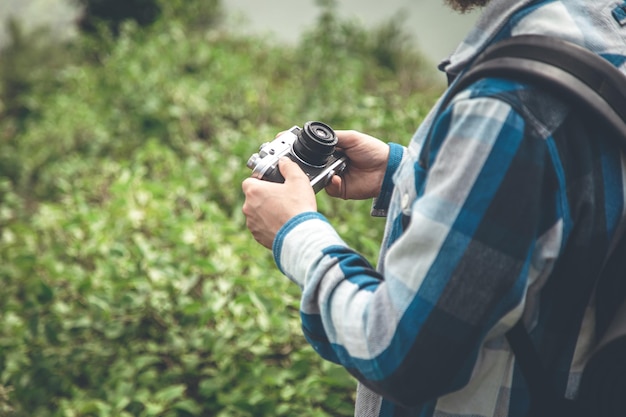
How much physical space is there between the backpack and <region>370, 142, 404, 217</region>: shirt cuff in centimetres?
55

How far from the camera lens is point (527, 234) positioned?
2.90ft

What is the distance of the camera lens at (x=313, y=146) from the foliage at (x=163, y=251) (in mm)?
1038

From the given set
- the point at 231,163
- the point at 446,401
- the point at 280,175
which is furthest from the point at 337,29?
the point at 446,401

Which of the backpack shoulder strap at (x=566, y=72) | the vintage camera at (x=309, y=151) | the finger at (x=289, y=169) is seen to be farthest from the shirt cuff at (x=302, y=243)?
the backpack shoulder strap at (x=566, y=72)

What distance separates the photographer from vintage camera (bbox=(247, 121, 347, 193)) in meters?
1.36

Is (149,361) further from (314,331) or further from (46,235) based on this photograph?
(314,331)

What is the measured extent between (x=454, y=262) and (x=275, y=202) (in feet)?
1.29

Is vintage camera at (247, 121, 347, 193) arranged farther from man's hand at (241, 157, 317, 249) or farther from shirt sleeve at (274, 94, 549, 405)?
shirt sleeve at (274, 94, 549, 405)

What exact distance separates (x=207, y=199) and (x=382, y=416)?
2.67 metres

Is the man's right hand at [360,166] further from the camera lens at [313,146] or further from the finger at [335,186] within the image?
the camera lens at [313,146]

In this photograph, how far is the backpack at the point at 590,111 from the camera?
2.93 feet

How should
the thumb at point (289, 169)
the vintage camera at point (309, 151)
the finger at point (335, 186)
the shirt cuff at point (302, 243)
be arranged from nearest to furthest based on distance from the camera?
the shirt cuff at point (302, 243) → the thumb at point (289, 169) → the vintage camera at point (309, 151) → the finger at point (335, 186)

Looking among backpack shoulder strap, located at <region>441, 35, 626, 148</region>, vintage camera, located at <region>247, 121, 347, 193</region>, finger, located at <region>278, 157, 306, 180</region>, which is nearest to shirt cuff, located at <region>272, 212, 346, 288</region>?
finger, located at <region>278, 157, 306, 180</region>

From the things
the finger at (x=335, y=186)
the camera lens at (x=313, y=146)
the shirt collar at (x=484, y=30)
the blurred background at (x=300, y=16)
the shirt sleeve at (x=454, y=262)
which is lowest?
the blurred background at (x=300, y=16)
